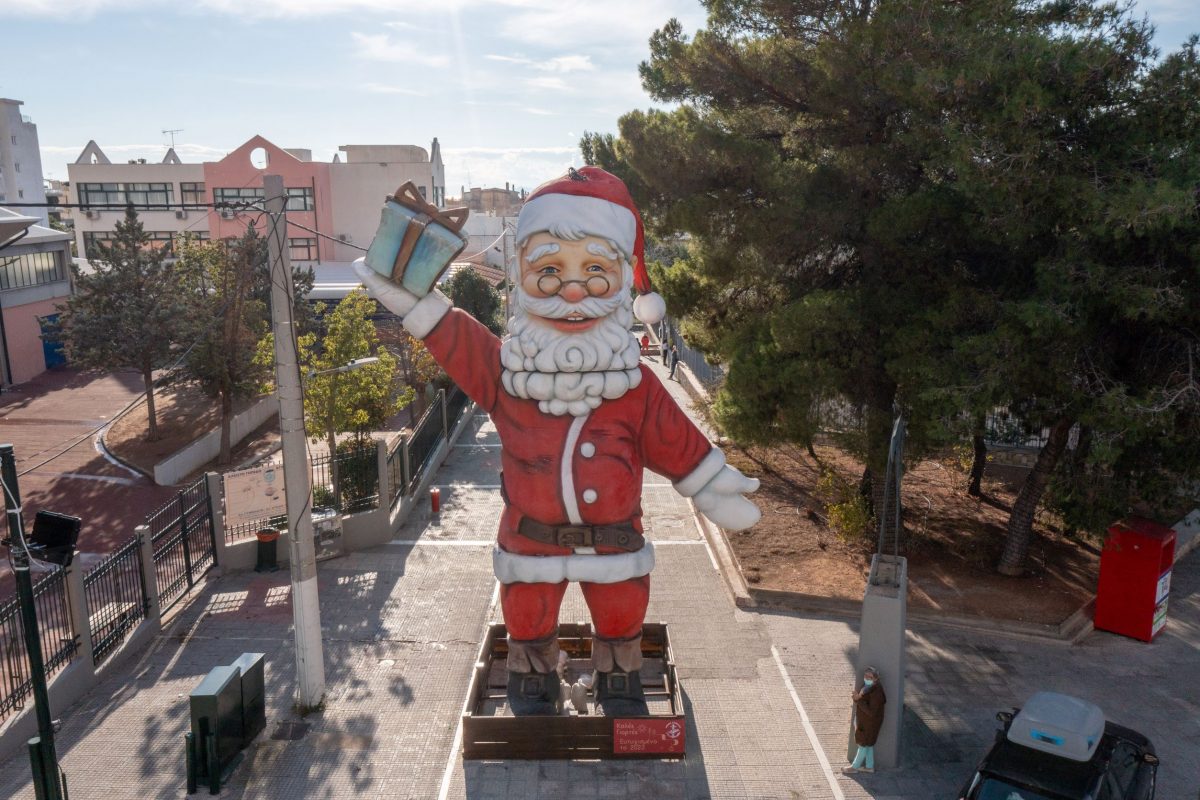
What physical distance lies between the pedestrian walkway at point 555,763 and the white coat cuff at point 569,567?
1.93 meters

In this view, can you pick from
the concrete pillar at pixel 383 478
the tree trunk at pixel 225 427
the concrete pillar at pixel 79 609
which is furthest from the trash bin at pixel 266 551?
the tree trunk at pixel 225 427

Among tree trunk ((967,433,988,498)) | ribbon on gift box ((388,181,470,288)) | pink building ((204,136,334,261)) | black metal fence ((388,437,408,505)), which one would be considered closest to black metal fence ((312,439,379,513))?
black metal fence ((388,437,408,505))

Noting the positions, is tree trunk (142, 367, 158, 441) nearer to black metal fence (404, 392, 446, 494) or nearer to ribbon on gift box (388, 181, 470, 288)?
black metal fence (404, 392, 446, 494)

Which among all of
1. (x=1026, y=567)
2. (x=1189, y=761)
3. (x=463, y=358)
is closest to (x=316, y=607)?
(x=463, y=358)

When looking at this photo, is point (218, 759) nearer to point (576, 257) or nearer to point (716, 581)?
point (576, 257)

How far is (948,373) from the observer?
10961 millimetres

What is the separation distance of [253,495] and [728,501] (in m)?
8.31

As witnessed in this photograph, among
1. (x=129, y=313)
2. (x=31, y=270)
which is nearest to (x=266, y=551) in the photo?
(x=129, y=313)

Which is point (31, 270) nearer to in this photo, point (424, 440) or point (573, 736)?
point (424, 440)

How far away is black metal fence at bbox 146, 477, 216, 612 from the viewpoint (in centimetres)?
1238

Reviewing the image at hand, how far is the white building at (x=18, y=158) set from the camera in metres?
51.2

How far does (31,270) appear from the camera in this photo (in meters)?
30.7

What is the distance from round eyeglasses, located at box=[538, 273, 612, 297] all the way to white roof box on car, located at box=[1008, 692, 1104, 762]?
5.25 meters

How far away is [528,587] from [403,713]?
2412 millimetres
